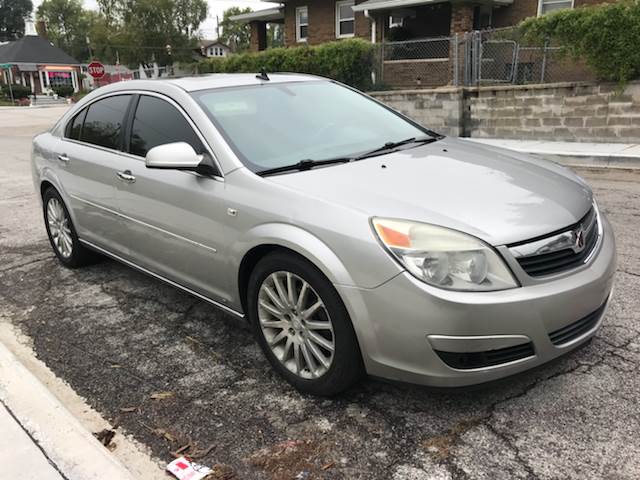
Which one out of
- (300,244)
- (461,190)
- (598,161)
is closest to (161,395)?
(300,244)

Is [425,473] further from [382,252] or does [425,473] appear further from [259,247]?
[259,247]

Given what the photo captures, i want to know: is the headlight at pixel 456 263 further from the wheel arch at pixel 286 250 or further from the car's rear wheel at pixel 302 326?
the car's rear wheel at pixel 302 326

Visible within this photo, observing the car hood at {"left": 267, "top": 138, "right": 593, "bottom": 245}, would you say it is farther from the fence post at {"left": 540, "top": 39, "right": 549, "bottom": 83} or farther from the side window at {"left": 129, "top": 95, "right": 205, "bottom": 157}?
the fence post at {"left": 540, "top": 39, "right": 549, "bottom": 83}

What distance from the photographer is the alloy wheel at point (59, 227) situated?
5043 mm

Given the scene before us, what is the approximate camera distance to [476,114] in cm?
1312

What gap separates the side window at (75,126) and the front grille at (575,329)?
3890mm

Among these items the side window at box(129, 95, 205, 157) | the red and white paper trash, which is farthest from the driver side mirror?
the red and white paper trash

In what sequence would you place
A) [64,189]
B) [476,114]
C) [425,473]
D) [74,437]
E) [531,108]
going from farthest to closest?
[476,114] → [531,108] → [64,189] → [74,437] → [425,473]

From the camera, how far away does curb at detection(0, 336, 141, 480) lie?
249cm

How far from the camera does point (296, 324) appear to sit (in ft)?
9.69

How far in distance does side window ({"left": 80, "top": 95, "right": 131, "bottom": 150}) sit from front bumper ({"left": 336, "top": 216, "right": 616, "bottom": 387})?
96.1 inches

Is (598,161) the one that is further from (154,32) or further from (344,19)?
(154,32)

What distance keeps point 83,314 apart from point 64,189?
119 cm

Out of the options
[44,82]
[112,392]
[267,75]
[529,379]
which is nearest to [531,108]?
[267,75]
